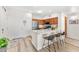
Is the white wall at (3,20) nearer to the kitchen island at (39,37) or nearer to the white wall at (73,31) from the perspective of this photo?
the kitchen island at (39,37)

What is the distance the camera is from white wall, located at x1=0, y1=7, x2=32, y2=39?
2.36 m

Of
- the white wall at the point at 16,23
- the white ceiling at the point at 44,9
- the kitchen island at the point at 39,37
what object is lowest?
the kitchen island at the point at 39,37

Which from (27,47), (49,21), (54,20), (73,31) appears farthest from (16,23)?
(73,31)

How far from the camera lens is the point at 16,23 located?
2391mm

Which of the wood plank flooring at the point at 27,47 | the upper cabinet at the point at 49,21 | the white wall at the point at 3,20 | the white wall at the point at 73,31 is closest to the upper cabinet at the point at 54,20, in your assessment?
the upper cabinet at the point at 49,21

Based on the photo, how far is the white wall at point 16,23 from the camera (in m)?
2.36

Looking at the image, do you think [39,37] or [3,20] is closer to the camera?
[3,20]

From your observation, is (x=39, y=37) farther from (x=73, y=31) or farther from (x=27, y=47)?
(x=73, y=31)

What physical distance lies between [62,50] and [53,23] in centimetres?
60

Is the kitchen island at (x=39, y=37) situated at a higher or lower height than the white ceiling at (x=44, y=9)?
lower

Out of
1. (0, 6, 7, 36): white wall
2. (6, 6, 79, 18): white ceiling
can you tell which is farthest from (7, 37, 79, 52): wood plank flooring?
(6, 6, 79, 18): white ceiling

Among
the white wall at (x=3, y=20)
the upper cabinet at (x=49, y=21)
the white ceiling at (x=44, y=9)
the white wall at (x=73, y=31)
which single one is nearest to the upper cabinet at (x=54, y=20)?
the upper cabinet at (x=49, y=21)
